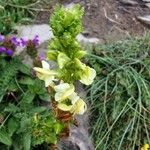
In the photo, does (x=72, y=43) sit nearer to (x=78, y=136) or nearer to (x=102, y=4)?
(x=78, y=136)

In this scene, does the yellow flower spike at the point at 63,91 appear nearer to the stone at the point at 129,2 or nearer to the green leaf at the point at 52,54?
the green leaf at the point at 52,54

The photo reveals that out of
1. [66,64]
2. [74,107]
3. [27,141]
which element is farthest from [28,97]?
[66,64]

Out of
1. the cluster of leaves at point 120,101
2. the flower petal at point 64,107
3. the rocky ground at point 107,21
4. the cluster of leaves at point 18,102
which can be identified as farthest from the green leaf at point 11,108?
Answer: the flower petal at point 64,107

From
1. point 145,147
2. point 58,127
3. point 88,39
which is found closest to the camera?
point 58,127

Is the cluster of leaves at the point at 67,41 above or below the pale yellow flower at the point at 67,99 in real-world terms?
above

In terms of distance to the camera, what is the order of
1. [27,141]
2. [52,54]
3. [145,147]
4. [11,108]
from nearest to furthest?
[52,54], [27,141], [11,108], [145,147]

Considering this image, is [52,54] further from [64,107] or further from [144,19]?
[144,19]
